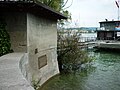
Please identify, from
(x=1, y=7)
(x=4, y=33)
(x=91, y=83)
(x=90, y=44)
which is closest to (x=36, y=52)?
(x=4, y=33)

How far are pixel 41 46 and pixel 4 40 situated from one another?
309 centimetres

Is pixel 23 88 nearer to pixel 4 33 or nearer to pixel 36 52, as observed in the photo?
pixel 4 33

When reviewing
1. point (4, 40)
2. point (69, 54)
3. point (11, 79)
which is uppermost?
point (4, 40)

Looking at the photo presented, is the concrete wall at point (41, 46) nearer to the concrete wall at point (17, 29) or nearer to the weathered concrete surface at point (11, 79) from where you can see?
the concrete wall at point (17, 29)

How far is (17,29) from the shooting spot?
33.8 feet

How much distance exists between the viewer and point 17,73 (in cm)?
572

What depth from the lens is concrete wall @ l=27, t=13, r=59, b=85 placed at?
10812 mm

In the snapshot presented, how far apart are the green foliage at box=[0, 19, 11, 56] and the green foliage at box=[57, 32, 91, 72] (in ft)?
27.0

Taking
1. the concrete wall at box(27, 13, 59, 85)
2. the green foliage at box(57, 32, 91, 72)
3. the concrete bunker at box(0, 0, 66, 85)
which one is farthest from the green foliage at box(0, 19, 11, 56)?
the green foliage at box(57, 32, 91, 72)

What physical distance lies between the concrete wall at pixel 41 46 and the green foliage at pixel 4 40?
3.03ft

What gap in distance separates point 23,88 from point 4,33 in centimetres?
622

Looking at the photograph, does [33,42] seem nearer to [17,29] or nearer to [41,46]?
[17,29]

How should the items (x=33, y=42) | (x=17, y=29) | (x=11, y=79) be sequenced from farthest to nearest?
1. (x=33, y=42)
2. (x=17, y=29)
3. (x=11, y=79)

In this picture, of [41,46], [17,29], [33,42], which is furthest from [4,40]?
[41,46]
